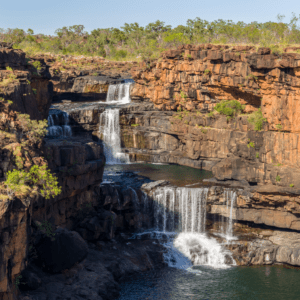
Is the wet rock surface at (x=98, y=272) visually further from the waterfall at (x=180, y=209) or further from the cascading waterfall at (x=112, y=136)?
the cascading waterfall at (x=112, y=136)

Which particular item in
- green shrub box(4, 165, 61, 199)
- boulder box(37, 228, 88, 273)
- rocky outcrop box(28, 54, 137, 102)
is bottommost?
boulder box(37, 228, 88, 273)

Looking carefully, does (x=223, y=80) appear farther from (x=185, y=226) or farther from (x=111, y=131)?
(x=111, y=131)

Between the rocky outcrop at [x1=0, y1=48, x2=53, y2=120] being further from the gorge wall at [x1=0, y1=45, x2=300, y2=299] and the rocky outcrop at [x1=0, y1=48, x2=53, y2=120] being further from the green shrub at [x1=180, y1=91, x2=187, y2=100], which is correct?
the green shrub at [x1=180, y1=91, x2=187, y2=100]

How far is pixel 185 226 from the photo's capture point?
29641 millimetres

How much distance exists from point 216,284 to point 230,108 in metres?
19.5

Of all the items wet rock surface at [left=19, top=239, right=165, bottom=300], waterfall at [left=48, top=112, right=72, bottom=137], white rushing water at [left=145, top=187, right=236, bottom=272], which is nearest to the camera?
wet rock surface at [left=19, top=239, right=165, bottom=300]

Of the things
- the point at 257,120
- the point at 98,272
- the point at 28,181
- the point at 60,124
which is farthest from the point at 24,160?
the point at 60,124

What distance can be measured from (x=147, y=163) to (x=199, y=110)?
8.12 metres

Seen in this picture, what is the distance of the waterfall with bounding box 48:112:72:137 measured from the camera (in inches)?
1688

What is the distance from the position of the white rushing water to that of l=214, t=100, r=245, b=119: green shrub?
35.8 feet

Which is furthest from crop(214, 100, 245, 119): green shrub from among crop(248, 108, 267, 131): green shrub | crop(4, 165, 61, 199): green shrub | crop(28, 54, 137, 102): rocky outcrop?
crop(4, 165, 61, 199): green shrub

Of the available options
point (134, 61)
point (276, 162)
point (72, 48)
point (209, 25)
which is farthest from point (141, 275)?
point (72, 48)

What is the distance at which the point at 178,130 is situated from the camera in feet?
142

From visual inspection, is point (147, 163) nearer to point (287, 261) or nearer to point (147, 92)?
point (147, 92)
